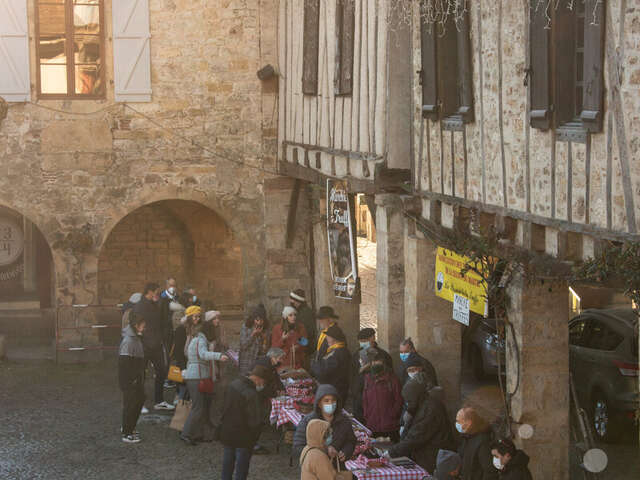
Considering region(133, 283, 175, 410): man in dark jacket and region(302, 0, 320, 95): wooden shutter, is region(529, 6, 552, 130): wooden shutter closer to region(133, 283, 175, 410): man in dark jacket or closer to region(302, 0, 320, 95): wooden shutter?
region(133, 283, 175, 410): man in dark jacket

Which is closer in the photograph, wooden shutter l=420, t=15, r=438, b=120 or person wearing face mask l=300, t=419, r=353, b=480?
person wearing face mask l=300, t=419, r=353, b=480

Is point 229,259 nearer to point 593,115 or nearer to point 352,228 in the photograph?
point 352,228

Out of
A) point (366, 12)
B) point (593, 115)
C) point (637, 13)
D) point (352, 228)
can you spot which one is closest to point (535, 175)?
point (593, 115)

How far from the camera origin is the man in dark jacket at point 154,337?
467 inches

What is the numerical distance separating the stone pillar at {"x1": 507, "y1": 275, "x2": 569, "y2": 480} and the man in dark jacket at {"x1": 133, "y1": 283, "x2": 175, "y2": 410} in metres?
4.65

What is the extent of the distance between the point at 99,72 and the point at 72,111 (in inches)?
26.4

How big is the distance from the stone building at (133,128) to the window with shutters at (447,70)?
6400mm

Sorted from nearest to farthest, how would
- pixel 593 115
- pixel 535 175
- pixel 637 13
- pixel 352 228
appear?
pixel 637 13 → pixel 593 115 → pixel 535 175 → pixel 352 228

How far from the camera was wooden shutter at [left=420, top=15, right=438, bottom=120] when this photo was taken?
364 inches

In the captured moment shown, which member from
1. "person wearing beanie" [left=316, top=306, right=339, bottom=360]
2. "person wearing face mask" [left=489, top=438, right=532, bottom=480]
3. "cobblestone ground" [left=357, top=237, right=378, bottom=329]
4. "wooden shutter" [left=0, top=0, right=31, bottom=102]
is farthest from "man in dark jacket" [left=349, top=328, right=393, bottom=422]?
"wooden shutter" [left=0, top=0, right=31, bottom=102]

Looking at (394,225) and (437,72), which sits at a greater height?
(437,72)

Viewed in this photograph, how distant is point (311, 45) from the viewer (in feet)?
43.1

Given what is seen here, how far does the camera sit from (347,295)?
39.9ft

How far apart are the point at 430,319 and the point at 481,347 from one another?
10.7ft
